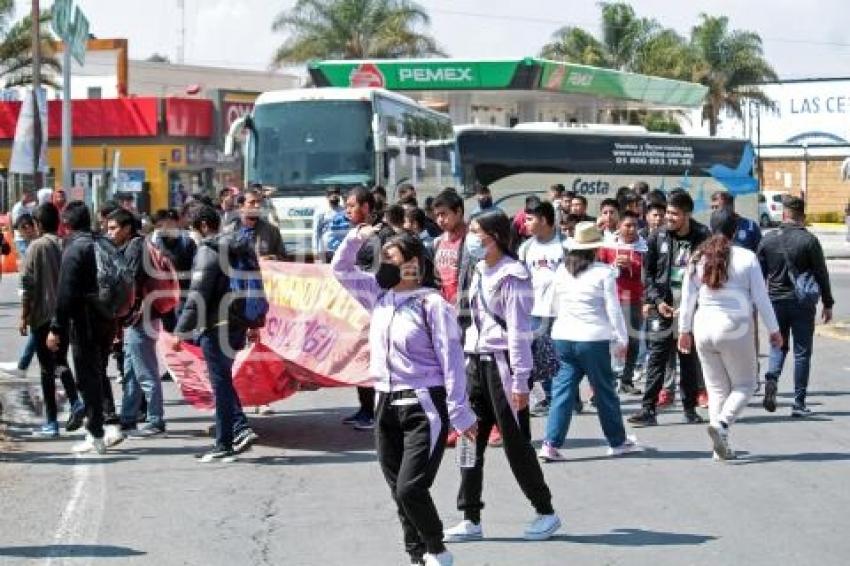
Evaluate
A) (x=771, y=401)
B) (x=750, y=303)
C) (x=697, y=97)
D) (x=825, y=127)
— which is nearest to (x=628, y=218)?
(x=771, y=401)

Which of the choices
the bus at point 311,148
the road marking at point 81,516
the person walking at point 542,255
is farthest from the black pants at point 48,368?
the bus at point 311,148

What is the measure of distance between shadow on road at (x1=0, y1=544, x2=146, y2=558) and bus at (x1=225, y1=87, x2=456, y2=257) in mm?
17888

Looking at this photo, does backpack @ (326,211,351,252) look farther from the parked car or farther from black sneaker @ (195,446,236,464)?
the parked car

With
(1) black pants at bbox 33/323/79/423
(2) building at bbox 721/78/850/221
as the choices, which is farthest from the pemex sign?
(2) building at bbox 721/78/850/221

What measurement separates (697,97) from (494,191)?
81.0ft

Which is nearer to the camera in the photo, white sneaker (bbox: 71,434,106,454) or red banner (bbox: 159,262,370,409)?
white sneaker (bbox: 71,434,106,454)

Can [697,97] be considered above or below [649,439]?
above

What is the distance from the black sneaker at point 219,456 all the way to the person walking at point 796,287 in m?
4.61

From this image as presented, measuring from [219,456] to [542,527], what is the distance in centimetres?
337

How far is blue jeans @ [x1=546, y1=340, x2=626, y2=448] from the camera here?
1051 centimetres

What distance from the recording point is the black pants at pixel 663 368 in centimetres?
1245

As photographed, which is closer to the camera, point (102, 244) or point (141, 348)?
→ point (102, 244)

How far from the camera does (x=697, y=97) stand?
201 ft

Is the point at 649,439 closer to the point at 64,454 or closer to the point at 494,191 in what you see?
the point at 64,454
